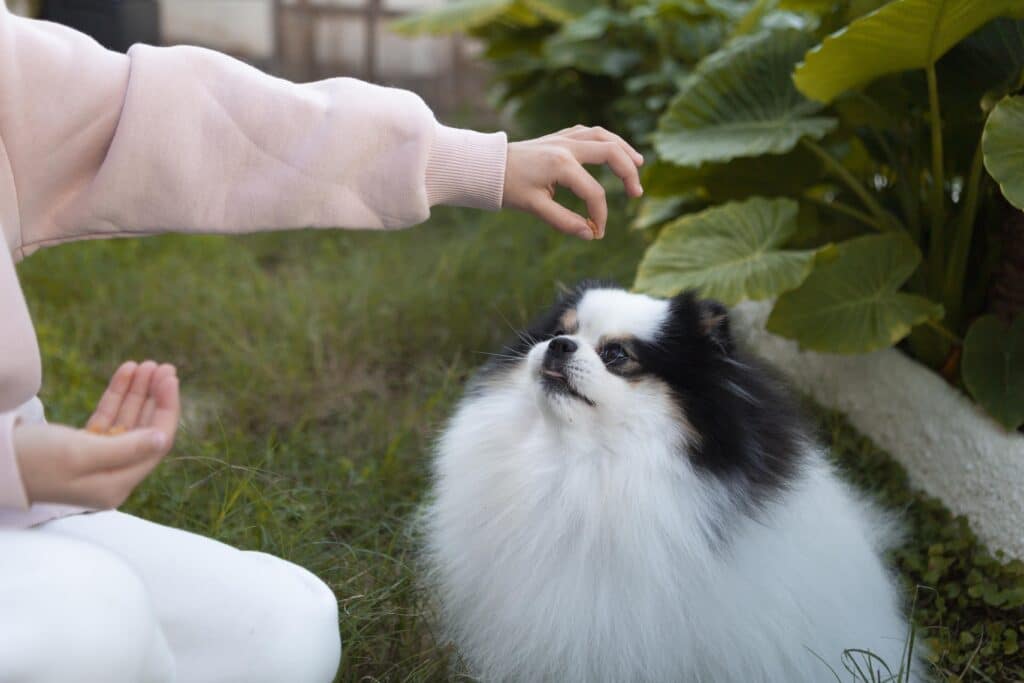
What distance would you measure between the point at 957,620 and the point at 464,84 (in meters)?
4.71

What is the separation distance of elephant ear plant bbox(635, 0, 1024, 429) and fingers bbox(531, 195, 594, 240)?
0.78m

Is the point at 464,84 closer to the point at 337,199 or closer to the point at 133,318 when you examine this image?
the point at 133,318

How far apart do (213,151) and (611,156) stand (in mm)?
487

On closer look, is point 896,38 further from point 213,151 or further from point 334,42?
point 334,42

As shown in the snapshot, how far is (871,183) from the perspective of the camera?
268 centimetres

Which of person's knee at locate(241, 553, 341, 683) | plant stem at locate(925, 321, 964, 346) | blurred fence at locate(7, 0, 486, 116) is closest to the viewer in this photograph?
person's knee at locate(241, 553, 341, 683)

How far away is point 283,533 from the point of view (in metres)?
1.79

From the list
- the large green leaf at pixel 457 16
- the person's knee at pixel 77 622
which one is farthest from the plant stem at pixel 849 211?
the person's knee at pixel 77 622

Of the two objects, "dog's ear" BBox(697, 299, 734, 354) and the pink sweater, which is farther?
"dog's ear" BBox(697, 299, 734, 354)

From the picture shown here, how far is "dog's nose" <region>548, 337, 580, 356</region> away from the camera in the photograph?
54.7 inches

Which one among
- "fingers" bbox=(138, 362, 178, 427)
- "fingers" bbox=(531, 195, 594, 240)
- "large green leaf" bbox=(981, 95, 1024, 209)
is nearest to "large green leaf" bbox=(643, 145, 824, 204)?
"large green leaf" bbox=(981, 95, 1024, 209)

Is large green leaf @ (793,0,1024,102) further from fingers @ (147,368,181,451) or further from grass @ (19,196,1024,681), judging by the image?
fingers @ (147,368,181,451)

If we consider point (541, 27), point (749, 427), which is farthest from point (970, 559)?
point (541, 27)

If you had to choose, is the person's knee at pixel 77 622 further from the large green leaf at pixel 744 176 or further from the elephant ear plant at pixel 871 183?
the large green leaf at pixel 744 176
